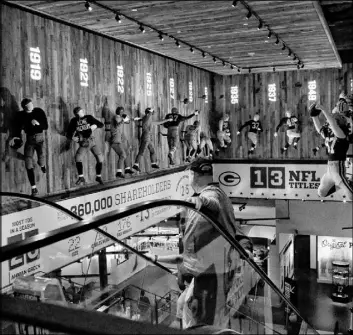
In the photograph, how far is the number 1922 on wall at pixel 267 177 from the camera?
1539 centimetres

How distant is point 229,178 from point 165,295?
11858 millimetres

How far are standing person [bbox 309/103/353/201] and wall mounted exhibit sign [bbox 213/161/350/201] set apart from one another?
3.96 metres

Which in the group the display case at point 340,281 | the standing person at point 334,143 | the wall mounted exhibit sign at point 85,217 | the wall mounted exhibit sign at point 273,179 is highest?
the standing person at point 334,143

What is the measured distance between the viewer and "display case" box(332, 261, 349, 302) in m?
14.6

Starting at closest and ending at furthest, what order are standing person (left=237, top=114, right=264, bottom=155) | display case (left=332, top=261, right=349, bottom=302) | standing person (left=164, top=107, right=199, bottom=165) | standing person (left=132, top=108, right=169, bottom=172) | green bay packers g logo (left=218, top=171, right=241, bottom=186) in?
standing person (left=132, top=108, right=169, bottom=172) → standing person (left=164, top=107, right=199, bottom=165) → display case (left=332, top=261, right=349, bottom=302) → standing person (left=237, top=114, right=264, bottom=155) → green bay packers g logo (left=218, top=171, right=241, bottom=186)

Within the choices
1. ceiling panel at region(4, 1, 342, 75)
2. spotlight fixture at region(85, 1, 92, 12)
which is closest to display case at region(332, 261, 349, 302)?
ceiling panel at region(4, 1, 342, 75)

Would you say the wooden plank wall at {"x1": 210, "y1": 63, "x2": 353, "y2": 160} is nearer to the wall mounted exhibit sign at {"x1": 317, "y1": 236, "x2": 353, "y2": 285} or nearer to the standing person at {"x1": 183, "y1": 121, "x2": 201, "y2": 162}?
the standing person at {"x1": 183, "y1": 121, "x2": 201, "y2": 162}

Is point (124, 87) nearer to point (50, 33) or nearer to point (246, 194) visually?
point (50, 33)

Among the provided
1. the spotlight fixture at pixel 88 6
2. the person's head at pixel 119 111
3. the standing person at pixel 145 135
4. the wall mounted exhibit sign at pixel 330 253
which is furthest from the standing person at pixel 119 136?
the wall mounted exhibit sign at pixel 330 253

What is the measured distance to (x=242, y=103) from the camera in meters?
15.8

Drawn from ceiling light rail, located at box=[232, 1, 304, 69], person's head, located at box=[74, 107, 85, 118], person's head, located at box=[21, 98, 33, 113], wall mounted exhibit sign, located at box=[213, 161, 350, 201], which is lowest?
wall mounted exhibit sign, located at box=[213, 161, 350, 201]

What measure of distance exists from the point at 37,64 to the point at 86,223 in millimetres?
6189

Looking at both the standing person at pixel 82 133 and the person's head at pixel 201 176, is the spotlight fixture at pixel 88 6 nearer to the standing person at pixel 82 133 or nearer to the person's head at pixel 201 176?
the standing person at pixel 82 133

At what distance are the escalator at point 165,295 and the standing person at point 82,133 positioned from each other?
313 centimetres
